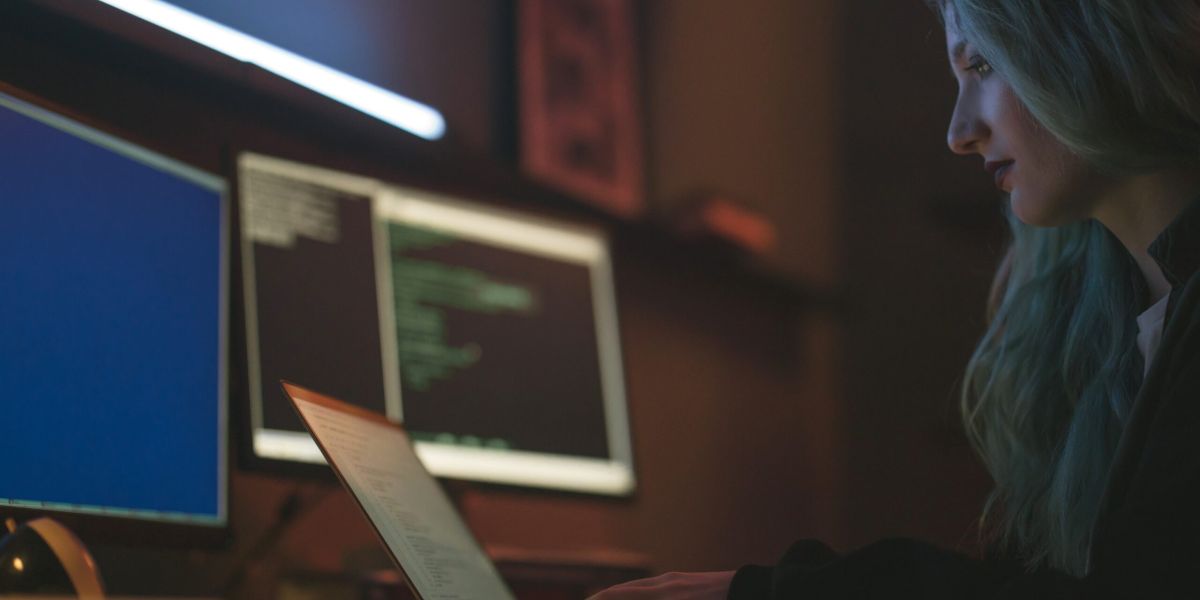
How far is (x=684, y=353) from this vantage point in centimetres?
221

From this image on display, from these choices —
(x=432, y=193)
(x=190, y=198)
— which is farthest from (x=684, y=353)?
(x=190, y=198)

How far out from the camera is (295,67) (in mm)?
1448

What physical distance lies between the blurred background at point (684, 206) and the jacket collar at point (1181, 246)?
1.42ft

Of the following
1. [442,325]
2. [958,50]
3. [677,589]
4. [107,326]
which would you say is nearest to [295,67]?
[442,325]

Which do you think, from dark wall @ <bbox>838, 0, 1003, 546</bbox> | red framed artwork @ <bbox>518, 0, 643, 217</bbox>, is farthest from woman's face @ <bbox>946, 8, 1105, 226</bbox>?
dark wall @ <bbox>838, 0, 1003, 546</bbox>

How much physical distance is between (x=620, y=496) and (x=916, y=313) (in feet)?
4.03

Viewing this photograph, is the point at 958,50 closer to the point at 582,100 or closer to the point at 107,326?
the point at 107,326

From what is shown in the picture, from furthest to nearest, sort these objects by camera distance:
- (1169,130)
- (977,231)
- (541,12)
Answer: (977,231), (541,12), (1169,130)

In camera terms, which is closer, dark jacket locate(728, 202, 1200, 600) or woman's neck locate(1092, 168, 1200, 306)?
dark jacket locate(728, 202, 1200, 600)

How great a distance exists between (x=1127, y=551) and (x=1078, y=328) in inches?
21.2

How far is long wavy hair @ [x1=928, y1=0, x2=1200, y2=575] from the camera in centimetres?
95

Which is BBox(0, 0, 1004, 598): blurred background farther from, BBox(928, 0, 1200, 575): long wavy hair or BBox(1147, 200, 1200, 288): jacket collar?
BBox(1147, 200, 1200, 288): jacket collar

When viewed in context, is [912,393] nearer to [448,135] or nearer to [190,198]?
[448,135]

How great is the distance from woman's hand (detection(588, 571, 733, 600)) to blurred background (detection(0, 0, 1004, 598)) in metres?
0.46
